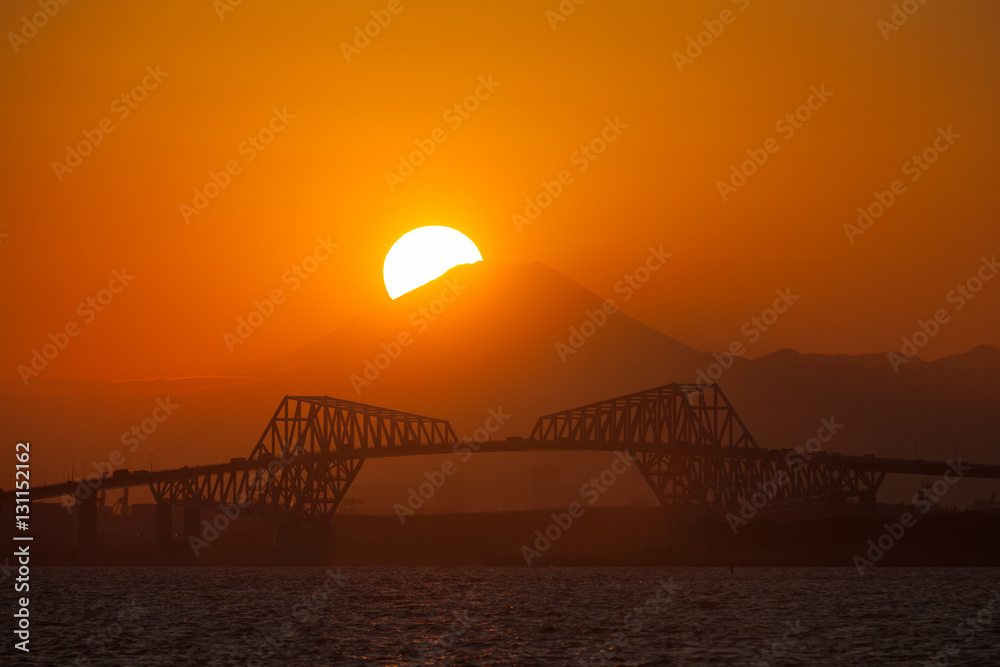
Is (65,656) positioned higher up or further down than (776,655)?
higher up

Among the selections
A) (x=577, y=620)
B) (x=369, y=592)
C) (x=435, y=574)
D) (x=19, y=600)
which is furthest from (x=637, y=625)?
(x=435, y=574)

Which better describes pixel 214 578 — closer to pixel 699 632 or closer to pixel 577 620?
pixel 577 620

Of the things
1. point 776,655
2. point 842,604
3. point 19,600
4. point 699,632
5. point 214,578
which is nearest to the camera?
point 776,655

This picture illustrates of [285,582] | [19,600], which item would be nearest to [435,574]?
[285,582]

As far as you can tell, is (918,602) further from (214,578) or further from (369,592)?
(214,578)

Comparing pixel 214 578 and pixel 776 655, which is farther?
pixel 214 578

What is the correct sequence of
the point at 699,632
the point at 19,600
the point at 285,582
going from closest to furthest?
the point at 699,632 < the point at 19,600 < the point at 285,582
